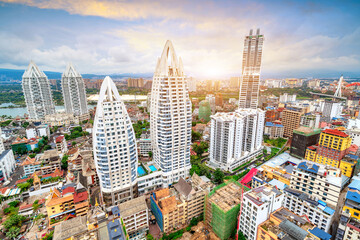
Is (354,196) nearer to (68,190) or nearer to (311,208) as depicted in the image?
(311,208)

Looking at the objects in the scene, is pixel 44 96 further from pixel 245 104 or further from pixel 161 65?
pixel 245 104

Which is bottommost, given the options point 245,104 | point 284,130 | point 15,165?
point 15,165

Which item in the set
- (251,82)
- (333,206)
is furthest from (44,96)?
(333,206)

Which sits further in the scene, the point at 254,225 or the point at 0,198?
the point at 0,198

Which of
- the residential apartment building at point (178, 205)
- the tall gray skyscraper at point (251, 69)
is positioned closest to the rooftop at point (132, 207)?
the residential apartment building at point (178, 205)

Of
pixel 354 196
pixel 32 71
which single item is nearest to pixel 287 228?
pixel 354 196
